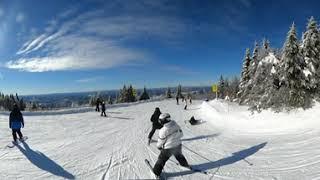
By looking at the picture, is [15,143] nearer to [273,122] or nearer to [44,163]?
[44,163]

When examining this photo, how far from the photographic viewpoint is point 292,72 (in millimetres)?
20734

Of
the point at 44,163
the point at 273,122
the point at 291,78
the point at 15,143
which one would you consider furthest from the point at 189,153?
the point at 291,78

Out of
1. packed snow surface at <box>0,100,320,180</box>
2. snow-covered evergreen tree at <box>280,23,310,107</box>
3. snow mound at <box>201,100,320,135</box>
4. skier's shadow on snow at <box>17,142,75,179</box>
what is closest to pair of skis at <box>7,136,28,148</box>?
packed snow surface at <box>0,100,320,180</box>

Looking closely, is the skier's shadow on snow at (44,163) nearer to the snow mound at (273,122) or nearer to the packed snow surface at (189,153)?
the packed snow surface at (189,153)

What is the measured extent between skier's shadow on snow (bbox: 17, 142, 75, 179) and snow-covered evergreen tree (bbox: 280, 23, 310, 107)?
1644 centimetres

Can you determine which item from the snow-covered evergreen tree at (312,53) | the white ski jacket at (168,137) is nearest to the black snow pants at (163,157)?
the white ski jacket at (168,137)

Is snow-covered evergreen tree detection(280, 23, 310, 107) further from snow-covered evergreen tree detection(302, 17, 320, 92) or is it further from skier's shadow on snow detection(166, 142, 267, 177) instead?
skier's shadow on snow detection(166, 142, 267, 177)

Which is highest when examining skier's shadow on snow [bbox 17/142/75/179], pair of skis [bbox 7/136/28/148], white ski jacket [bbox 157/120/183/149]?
white ski jacket [bbox 157/120/183/149]

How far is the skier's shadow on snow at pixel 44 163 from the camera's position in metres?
8.29

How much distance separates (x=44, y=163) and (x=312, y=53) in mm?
22106

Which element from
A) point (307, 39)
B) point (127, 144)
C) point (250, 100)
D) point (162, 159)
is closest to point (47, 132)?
point (127, 144)

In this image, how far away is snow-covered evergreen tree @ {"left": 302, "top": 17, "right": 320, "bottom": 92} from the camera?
2030 cm

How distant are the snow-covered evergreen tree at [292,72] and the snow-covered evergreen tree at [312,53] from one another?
0.53 metres

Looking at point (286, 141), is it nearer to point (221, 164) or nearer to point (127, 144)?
point (221, 164)
